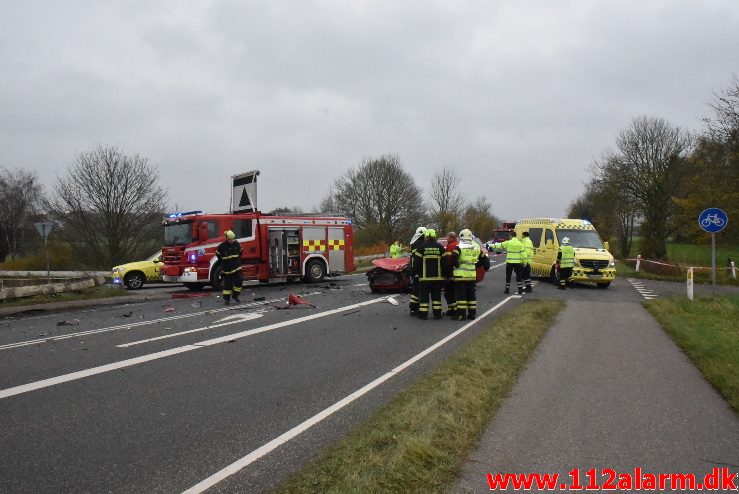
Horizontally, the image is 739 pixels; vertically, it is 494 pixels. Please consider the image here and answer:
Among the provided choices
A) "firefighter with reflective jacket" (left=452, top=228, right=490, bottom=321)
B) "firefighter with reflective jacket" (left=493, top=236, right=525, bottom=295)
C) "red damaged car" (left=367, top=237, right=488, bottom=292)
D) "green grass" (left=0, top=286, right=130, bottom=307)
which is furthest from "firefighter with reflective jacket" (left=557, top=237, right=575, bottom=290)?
"green grass" (left=0, top=286, right=130, bottom=307)

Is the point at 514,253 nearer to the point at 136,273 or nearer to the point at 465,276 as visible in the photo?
the point at 465,276

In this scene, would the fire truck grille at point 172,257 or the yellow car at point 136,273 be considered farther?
the yellow car at point 136,273

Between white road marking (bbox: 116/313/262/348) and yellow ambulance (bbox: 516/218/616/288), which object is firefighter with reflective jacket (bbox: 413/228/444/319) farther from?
yellow ambulance (bbox: 516/218/616/288)

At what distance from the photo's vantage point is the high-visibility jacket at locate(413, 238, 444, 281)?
10.5 m

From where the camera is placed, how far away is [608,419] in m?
4.69

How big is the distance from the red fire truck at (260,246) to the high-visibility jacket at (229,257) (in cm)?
410

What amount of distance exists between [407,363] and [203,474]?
3.69m

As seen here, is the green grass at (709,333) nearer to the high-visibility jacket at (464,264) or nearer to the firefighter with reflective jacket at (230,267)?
the high-visibility jacket at (464,264)

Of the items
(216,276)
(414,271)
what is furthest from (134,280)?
(414,271)

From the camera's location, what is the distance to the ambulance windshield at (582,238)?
18.5 metres

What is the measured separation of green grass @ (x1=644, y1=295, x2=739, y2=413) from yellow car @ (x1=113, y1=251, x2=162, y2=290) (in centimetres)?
1699

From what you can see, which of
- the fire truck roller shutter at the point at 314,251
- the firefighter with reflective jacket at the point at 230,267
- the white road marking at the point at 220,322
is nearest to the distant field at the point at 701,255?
the fire truck roller shutter at the point at 314,251

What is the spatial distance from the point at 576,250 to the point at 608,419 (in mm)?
14299

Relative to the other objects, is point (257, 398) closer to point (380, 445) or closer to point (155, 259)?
point (380, 445)
